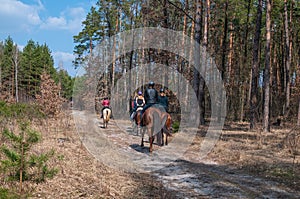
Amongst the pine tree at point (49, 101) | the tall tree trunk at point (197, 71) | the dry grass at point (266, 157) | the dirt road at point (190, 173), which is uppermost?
the tall tree trunk at point (197, 71)

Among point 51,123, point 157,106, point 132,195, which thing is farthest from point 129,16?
point 132,195

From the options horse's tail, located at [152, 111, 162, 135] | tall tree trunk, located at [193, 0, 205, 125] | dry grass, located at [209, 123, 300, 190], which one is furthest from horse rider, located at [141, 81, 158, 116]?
tall tree trunk, located at [193, 0, 205, 125]

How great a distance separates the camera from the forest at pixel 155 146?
5.99m


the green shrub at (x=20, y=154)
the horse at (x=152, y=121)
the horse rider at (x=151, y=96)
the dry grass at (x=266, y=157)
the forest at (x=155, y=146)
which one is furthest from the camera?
the horse rider at (x=151, y=96)

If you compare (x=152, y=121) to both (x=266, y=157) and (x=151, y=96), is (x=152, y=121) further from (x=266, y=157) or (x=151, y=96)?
(x=266, y=157)

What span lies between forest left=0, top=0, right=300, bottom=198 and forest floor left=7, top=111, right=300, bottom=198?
3 cm

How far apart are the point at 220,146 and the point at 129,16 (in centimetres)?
2488

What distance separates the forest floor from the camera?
5991 mm

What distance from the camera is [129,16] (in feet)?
111

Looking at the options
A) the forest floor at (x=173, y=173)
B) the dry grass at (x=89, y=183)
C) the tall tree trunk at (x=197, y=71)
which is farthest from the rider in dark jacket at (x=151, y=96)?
the tall tree trunk at (x=197, y=71)

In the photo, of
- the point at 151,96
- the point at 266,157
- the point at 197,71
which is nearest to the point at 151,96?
the point at 151,96

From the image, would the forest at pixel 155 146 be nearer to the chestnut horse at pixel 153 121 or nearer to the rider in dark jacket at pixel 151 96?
the chestnut horse at pixel 153 121

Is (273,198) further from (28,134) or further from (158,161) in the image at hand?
(28,134)

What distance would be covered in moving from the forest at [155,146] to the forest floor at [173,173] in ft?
0.09
